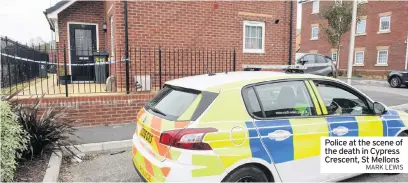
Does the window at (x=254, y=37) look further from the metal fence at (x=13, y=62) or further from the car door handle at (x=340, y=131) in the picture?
the car door handle at (x=340, y=131)

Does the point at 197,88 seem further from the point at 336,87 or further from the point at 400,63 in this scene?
the point at 400,63

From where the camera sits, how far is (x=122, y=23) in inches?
295

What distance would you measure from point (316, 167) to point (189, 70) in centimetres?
579

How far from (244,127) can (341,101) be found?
5.34 feet

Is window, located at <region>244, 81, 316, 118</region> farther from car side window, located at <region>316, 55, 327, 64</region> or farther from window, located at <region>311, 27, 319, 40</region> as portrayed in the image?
window, located at <region>311, 27, 319, 40</region>

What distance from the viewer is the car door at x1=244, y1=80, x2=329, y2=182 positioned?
300cm

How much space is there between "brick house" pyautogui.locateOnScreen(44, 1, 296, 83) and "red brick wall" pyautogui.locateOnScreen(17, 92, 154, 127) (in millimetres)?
1397

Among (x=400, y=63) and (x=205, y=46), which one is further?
(x=400, y=63)

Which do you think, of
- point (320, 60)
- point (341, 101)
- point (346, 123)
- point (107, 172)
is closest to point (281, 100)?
point (346, 123)

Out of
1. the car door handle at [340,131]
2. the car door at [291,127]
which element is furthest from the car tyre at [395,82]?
the car door at [291,127]

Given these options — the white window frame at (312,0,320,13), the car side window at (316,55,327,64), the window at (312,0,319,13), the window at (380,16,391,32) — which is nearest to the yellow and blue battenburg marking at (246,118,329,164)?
the car side window at (316,55,327,64)

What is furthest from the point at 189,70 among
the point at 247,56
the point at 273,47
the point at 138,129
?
the point at 138,129

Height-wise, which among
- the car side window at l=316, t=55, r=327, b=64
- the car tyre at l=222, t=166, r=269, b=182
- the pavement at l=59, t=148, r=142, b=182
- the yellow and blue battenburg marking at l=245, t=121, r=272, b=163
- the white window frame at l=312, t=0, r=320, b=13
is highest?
the white window frame at l=312, t=0, r=320, b=13

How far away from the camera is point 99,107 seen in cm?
648
